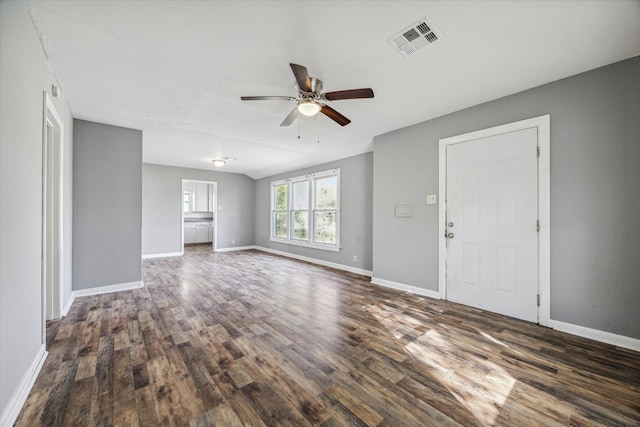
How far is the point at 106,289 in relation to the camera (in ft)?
12.5

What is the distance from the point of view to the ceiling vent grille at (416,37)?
1860mm

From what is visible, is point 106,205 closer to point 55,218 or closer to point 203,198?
point 55,218

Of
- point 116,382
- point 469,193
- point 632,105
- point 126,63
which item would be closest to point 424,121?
point 469,193

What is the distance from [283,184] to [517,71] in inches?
236

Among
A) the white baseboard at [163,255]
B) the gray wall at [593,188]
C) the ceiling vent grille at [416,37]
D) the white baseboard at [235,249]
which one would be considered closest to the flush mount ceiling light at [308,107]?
the ceiling vent grille at [416,37]

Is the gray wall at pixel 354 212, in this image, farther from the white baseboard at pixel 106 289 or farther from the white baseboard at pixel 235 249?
the white baseboard at pixel 106 289

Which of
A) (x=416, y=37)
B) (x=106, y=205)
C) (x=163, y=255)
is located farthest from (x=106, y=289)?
(x=416, y=37)

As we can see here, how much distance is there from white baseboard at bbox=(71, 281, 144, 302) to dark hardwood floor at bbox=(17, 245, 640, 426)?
358 millimetres

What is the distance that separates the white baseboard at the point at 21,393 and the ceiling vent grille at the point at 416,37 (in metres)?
3.37

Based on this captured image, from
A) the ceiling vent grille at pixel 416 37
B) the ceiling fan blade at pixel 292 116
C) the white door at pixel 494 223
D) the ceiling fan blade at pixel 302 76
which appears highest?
the ceiling vent grille at pixel 416 37

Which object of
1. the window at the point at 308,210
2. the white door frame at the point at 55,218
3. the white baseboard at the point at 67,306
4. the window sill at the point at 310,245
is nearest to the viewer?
the white door frame at the point at 55,218

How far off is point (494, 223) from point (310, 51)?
2803 millimetres

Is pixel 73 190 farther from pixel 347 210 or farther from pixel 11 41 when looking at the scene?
pixel 347 210

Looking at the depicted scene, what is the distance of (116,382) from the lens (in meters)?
1.75
